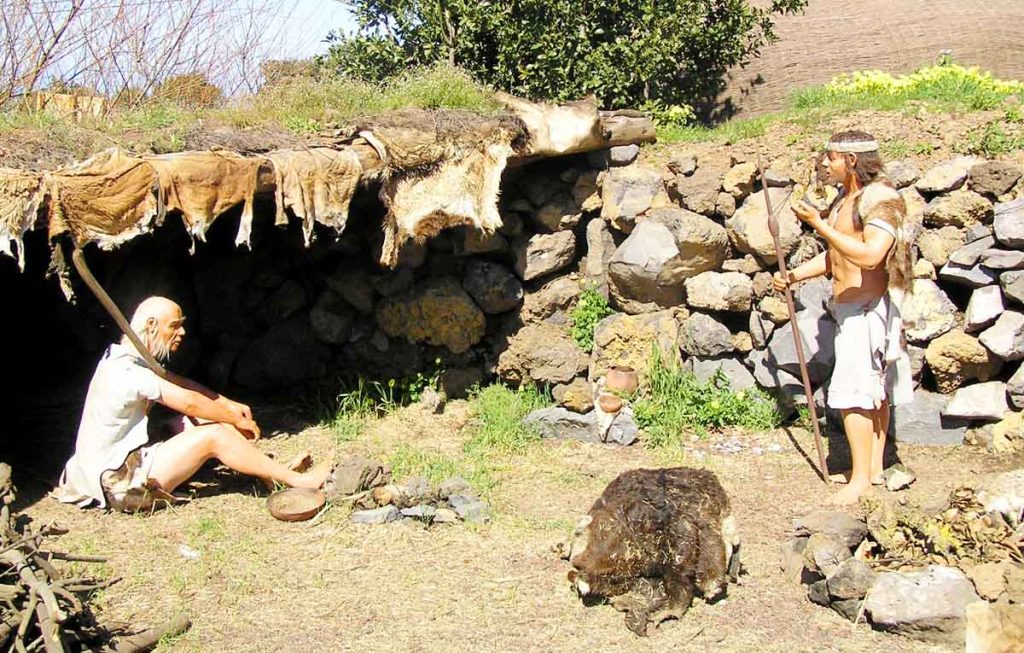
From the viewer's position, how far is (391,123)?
6.68 metres

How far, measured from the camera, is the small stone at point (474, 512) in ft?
18.9

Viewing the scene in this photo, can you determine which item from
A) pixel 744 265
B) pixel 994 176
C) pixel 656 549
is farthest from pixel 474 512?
pixel 994 176

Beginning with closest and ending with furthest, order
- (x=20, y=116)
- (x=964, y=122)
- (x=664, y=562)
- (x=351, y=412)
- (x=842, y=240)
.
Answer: (x=664, y=562) → (x=842, y=240) → (x=20, y=116) → (x=964, y=122) → (x=351, y=412)

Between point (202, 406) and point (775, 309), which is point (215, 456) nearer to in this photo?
point (202, 406)

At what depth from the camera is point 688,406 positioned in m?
7.11

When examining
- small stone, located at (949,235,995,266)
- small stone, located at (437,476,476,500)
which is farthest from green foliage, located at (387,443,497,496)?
small stone, located at (949,235,995,266)

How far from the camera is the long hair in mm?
5434

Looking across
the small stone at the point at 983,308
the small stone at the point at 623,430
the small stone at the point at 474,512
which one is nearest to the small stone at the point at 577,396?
the small stone at the point at 623,430

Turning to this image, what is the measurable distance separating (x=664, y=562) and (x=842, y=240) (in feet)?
6.92

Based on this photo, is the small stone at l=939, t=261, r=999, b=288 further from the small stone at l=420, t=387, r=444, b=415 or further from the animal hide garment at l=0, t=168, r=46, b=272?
the animal hide garment at l=0, t=168, r=46, b=272

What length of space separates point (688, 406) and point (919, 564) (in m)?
2.61

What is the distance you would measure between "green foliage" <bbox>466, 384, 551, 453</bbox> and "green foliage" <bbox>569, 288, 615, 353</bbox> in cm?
51

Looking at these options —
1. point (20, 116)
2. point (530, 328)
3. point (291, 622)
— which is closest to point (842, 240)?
point (530, 328)

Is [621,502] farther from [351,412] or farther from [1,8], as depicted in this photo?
[1,8]
